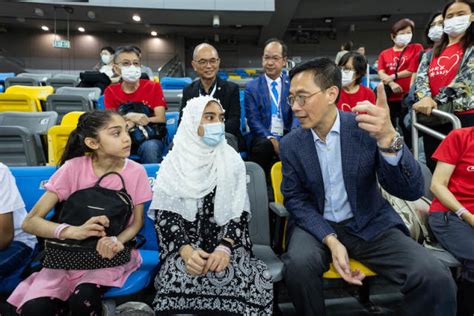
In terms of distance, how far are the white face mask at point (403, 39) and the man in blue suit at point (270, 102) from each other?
1.48m

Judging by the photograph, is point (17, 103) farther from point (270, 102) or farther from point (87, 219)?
point (87, 219)

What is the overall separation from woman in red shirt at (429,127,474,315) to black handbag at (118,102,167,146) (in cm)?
209

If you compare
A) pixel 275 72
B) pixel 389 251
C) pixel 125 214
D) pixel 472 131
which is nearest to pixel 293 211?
pixel 389 251

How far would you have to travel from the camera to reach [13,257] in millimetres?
1616

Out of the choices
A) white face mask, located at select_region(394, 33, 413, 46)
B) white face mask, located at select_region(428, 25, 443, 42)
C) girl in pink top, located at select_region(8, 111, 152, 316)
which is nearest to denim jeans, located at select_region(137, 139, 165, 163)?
girl in pink top, located at select_region(8, 111, 152, 316)

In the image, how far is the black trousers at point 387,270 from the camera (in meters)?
1.50

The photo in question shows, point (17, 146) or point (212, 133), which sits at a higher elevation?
point (212, 133)

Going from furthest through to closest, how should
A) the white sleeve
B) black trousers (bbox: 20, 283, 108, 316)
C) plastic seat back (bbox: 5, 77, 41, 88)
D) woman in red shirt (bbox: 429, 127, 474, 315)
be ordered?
plastic seat back (bbox: 5, 77, 41, 88), woman in red shirt (bbox: 429, 127, 474, 315), the white sleeve, black trousers (bbox: 20, 283, 108, 316)

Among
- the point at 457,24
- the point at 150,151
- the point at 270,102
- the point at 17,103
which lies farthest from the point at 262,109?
the point at 17,103

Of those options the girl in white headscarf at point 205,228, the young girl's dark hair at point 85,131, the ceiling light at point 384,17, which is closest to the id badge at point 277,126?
the girl in white headscarf at point 205,228

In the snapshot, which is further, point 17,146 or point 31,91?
point 31,91

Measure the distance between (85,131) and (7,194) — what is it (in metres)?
0.46

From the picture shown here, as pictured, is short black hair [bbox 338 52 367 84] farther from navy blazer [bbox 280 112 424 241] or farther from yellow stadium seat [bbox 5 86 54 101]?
yellow stadium seat [bbox 5 86 54 101]

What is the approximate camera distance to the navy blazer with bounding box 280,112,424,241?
1.73m
